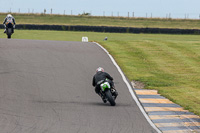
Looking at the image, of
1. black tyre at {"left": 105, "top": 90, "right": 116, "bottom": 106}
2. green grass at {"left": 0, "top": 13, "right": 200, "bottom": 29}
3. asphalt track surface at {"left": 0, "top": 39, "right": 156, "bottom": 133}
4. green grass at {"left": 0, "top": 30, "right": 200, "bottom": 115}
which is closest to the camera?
asphalt track surface at {"left": 0, "top": 39, "right": 156, "bottom": 133}

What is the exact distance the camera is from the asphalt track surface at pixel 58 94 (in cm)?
1188

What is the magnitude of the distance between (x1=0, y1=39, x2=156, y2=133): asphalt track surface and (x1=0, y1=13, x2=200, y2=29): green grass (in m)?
39.0

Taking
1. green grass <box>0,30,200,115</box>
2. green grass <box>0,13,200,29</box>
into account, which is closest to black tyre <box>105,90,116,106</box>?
green grass <box>0,30,200,115</box>

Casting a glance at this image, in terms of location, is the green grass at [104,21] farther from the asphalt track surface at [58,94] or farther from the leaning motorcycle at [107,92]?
the leaning motorcycle at [107,92]

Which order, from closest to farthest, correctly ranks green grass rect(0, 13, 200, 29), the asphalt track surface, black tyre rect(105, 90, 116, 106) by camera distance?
the asphalt track surface → black tyre rect(105, 90, 116, 106) → green grass rect(0, 13, 200, 29)

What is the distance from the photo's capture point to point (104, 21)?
2662 inches

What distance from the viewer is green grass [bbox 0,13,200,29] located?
64.9m

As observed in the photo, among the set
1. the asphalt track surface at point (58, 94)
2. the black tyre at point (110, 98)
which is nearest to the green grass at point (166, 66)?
the asphalt track surface at point (58, 94)

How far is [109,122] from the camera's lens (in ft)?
40.7

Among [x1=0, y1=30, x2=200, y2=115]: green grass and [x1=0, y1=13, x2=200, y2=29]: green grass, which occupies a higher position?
[x1=0, y1=13, x2=200, y2=29]: green grass

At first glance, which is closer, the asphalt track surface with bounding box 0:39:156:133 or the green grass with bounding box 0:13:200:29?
the asphalt track surface with bounding box 0:39:156:133

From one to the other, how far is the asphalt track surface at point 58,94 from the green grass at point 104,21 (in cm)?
3898

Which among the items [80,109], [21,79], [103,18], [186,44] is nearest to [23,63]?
[21,79]

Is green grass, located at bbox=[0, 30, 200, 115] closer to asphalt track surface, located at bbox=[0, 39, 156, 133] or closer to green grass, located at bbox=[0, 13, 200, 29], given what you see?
asphalt track surface, located at bbox=[0, 39, 156, 133]
